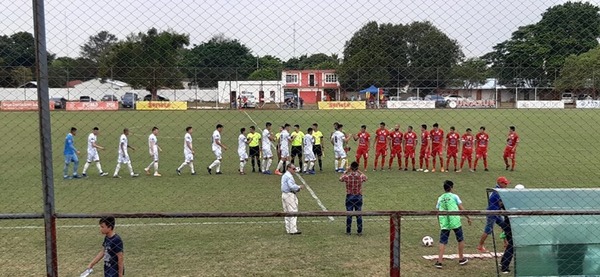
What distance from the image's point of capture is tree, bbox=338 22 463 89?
8.56 m

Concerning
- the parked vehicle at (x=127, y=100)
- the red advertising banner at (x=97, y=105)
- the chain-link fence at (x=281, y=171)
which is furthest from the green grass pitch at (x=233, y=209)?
the red advertising banner at (x=97, y=105)

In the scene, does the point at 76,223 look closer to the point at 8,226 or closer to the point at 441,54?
the point at 8,226

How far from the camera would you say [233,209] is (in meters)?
14.5

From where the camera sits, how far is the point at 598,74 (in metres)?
31.0

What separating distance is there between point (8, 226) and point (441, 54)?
10.4 meters

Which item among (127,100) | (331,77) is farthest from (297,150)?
(127,100)

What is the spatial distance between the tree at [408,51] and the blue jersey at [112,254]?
164 inches

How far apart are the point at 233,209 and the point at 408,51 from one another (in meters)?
6.69

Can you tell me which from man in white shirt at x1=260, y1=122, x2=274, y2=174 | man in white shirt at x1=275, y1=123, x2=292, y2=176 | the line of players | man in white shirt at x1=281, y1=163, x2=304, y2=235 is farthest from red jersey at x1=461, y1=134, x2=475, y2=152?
man in white shirt at x1=281, y1=163, x2=304, y2=235

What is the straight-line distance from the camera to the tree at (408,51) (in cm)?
856

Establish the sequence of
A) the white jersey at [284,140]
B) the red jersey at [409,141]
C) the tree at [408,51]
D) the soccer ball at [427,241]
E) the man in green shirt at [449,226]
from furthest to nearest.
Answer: the red jersey at [409,141] < the white jersey at [284,140] < the soccer ball at [427,241] < the man in green shirt at [449,226] < the tree at [408,51]

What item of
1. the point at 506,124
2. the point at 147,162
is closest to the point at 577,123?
the point at 506,124

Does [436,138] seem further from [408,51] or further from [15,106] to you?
[15,106]

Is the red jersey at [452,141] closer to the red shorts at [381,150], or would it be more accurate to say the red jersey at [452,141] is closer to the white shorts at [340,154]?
the red shorts at [381,150]
